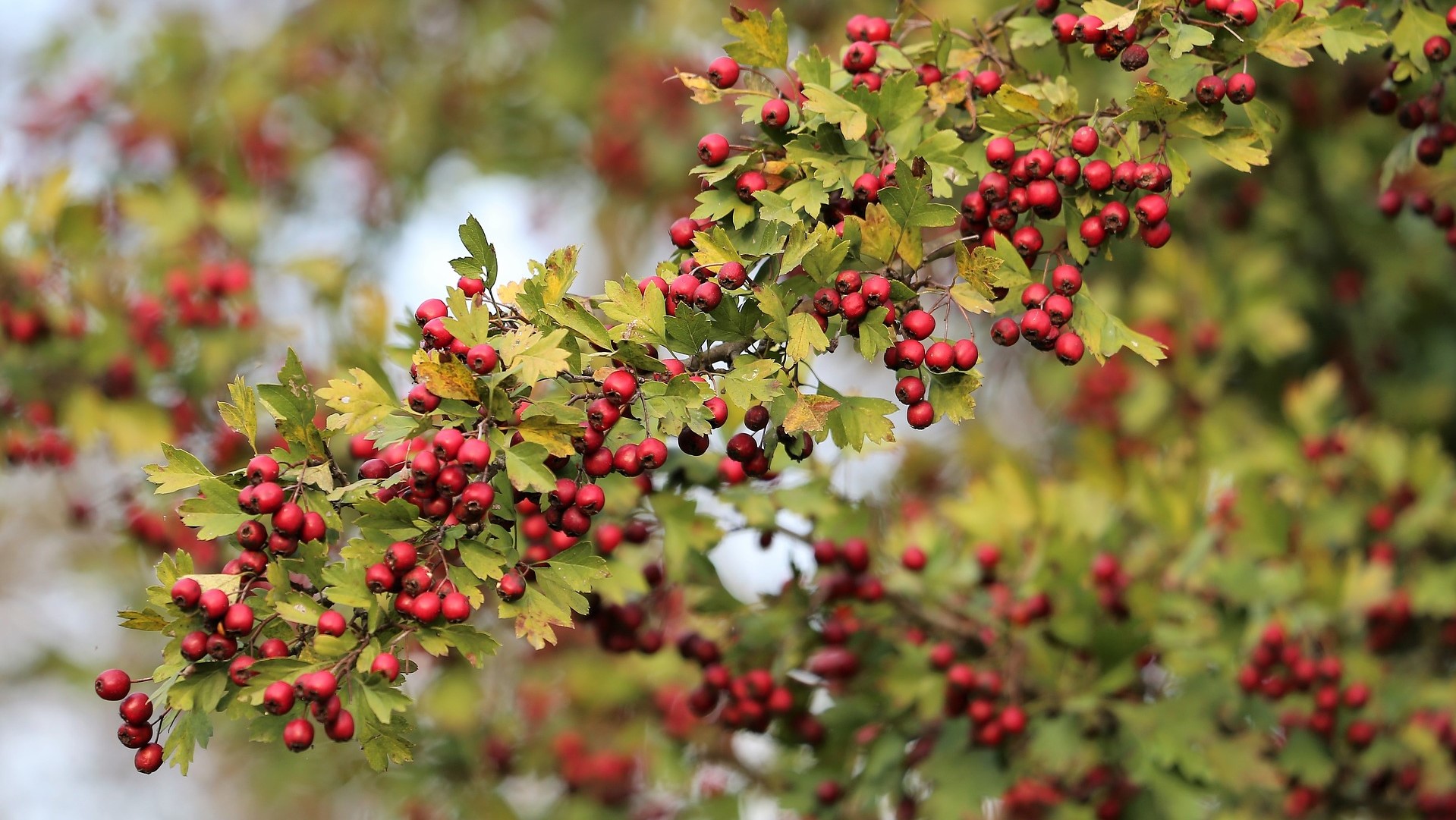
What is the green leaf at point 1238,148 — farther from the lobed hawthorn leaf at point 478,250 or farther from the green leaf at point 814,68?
the lobed hawthorn leaf at point 478,250

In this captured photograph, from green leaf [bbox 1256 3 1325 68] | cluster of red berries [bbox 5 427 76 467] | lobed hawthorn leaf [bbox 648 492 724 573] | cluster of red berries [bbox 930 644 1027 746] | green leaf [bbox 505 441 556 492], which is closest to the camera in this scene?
green leaf [bbox 505 441 556 492]

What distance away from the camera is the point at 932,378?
2016 mm

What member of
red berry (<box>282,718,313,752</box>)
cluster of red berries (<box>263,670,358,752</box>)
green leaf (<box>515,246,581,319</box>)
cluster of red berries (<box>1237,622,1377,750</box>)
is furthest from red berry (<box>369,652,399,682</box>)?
cluster of red berries (<box>1237,622,1377,750</box>)

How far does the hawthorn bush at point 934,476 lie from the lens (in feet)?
6.26

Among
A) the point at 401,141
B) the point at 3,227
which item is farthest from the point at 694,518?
the point at 401,141

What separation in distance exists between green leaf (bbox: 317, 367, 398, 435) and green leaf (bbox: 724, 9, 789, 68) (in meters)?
0.83

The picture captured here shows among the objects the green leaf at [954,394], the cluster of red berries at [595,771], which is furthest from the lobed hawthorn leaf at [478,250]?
the cluster of red berries at [595,771]

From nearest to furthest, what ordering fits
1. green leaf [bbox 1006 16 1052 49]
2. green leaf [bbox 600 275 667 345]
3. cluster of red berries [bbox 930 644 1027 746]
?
green leaf [bbox 600 275 667 345], green leaf [bbox 1006 16 1052 49], cluster of red berries [bbox 930 644 1027 746]

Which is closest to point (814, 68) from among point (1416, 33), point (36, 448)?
point (1416, 33)

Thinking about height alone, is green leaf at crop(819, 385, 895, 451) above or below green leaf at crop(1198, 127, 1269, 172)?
below

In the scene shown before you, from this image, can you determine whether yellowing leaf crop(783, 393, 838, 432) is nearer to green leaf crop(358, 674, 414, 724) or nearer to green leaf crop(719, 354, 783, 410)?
green leaf crop(719, 354, 783, 410)

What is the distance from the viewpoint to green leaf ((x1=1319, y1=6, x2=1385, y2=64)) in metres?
2.14

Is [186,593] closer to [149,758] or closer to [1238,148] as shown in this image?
[149,758]

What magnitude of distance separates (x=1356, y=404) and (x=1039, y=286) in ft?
12.4
